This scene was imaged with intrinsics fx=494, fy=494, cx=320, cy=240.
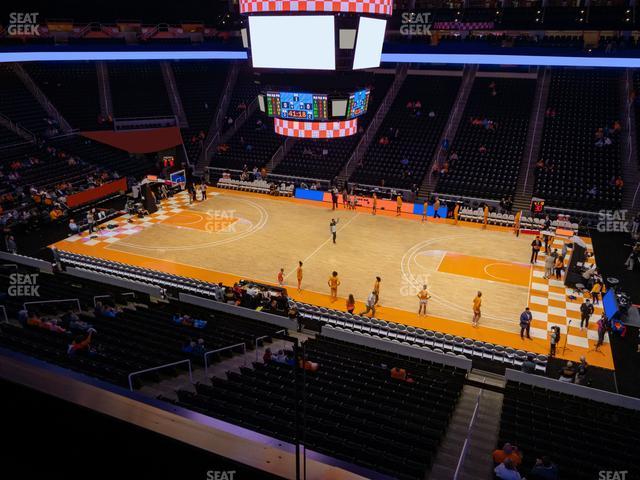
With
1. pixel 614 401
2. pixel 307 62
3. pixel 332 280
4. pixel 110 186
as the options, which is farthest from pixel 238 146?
pixel 614 401

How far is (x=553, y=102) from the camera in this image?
3588cm

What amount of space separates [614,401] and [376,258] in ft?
38.8

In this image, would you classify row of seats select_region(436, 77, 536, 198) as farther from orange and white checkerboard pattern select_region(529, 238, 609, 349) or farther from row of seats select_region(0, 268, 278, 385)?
row of seats select_region(0, 268, 278, 385)

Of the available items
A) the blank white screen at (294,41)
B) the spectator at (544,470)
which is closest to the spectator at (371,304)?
the blank white screen at (294,41)

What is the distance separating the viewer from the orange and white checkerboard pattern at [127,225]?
82.0ft

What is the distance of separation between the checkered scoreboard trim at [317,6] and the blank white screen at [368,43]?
1.29 ft

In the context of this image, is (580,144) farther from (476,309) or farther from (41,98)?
(41,98)

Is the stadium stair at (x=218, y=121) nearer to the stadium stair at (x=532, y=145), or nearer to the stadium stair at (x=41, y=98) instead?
the stadium stair at (x=41, y=98)

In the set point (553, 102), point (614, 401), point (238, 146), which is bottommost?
point (614, 401)

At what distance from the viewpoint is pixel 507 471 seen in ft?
24.8

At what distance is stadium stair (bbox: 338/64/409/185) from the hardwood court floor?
5.90 metres

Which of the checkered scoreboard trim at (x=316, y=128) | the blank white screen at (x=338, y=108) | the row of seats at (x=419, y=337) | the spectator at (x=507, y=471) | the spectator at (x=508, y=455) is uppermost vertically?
the blank white screen at (x=338, y=108)

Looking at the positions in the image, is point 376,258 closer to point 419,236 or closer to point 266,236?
point 419,236

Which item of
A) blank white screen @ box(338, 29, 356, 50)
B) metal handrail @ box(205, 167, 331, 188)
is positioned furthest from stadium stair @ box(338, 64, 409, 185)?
blank white screen @ box(338, 29, 356, 50)
